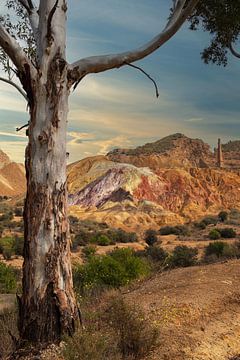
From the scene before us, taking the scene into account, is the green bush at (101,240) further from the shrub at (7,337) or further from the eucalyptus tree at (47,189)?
the eucalyptus tree at (47,189)

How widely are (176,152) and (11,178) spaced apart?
162 feet

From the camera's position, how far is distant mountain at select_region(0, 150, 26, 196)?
115 metres

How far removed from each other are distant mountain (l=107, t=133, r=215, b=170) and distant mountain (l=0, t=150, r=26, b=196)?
3420 centimetres

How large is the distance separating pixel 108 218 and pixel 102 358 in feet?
139

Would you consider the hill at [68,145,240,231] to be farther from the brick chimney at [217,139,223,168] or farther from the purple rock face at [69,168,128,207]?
the brick chimney at [217,139,223,168]

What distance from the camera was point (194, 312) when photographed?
7.59 meters

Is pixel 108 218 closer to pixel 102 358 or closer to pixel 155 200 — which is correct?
pixel 155 200

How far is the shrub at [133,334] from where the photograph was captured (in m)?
5.73

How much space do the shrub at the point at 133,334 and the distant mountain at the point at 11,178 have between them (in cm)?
10880

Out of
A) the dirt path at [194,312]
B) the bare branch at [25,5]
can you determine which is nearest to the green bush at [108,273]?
the dirt path at [194,312]

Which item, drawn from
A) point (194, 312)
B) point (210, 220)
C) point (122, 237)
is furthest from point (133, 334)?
point (210, 220)

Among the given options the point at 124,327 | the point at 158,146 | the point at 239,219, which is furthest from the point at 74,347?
the point at 158,146

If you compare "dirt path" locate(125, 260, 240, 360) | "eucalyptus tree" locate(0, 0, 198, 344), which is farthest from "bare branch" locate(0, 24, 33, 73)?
"dirt path" locate(125, 260, 240, 360)

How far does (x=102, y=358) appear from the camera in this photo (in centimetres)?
500
